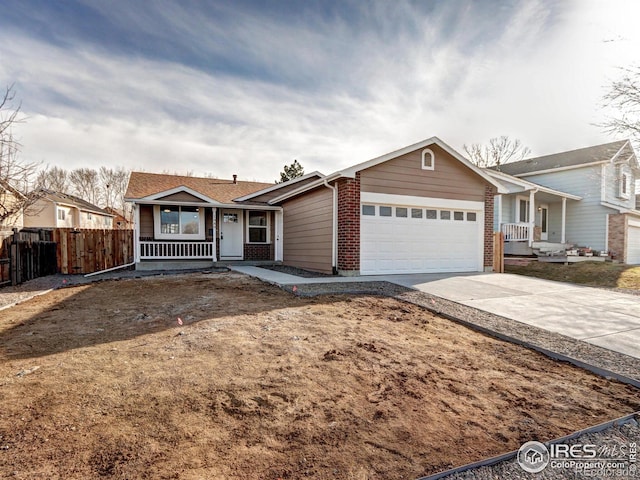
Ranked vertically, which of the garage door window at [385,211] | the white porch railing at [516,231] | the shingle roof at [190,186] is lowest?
the white porch railing at [516,231]

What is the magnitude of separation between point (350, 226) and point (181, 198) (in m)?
7.25

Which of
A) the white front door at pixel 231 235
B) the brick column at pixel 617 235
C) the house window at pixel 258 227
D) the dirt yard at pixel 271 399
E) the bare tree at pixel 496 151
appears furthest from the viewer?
the bare tree at pixel 496 151

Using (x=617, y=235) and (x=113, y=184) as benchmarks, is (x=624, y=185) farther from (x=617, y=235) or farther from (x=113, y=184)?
(x=113, y=184)

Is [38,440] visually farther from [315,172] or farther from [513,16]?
[315,172]

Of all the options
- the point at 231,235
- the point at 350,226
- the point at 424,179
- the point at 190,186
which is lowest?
the point at 231,235

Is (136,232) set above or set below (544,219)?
below

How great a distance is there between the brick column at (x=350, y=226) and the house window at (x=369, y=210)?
0.96 ft

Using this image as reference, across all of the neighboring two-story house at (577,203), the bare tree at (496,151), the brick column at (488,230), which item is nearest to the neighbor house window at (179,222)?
the brick column at (488,230)

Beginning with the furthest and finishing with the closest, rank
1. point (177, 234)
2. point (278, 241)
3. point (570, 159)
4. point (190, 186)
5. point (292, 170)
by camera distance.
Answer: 1. point (292, 170)
2. point (570, 159)
3. point (190, 186)
4. point (278, 241)
5. point (177, 234)

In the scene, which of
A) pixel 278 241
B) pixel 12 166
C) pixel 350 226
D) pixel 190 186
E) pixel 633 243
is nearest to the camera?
pixel 12 166

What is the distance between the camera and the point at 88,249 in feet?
38.9

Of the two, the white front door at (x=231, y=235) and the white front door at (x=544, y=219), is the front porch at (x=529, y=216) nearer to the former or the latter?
the white front door at (x=544, y=219)

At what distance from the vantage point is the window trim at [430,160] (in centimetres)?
1097

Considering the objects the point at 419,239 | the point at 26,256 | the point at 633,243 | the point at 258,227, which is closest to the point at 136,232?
the point at 26,256
